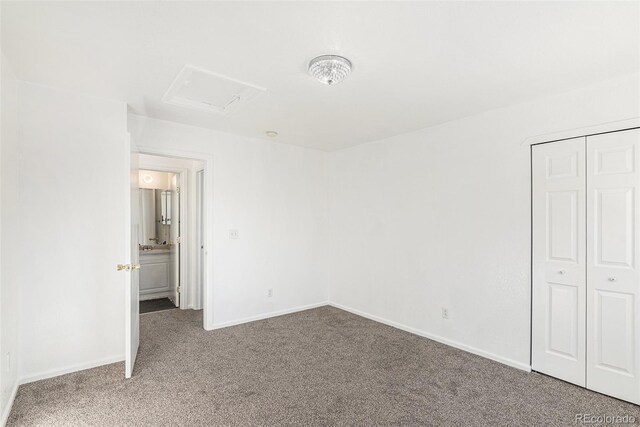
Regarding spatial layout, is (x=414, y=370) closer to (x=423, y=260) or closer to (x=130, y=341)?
(x=423, y=260)

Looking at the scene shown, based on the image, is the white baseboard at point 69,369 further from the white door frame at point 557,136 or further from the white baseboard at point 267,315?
the white door frame at point 557,136

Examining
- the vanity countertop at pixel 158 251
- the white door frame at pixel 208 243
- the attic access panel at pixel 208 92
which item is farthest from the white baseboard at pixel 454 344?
the vanity countertop at pixel 158 251

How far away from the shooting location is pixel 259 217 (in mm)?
4398

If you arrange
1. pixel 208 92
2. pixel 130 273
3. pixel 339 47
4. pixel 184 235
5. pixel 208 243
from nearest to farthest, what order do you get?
pixel 339 47, pixel 130 273, pixel 208 92, pixel 208 243, pixel 184 235

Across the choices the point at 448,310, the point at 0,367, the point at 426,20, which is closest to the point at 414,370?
the point at 448,310

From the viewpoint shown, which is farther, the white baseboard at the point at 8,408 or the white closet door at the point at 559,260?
the white closet door at the point at 559,260

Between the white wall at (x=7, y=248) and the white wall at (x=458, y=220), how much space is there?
351cm

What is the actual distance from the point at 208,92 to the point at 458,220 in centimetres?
270

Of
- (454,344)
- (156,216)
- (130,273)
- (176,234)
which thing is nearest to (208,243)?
(130,273)

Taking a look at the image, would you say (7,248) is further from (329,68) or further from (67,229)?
(329,68)

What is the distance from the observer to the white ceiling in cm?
171

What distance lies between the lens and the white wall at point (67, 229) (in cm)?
262

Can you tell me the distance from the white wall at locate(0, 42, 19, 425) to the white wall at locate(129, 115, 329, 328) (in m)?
1.07

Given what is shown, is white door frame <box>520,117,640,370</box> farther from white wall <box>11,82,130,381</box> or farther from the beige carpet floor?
white wall <box>11,82,130,381</box>
